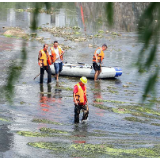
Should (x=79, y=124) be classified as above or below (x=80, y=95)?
below

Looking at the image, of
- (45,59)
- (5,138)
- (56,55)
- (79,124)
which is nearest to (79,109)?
(79,124)

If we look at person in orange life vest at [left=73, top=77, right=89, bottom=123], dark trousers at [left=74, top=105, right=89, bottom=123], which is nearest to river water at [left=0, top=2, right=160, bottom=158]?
dark trousers at [left=74, top=105, right=89, bottom=123]

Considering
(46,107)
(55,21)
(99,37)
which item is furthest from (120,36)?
(46,107)

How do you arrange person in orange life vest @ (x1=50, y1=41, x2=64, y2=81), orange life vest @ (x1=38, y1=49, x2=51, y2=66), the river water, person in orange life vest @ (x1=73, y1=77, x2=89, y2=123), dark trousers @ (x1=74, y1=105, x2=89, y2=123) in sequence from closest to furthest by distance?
the river water → person in orange life vest @ (x1=73, y1=77, x2=89, y2=123) → dark trousers @ (x1=74, y1=105, x2=89, y2=123) → orange life vest @ (x1=38, y1=49, x2=51, y2=66) → person in orange life vest @ (x1=50, y1=41, x2=64, y2=81)

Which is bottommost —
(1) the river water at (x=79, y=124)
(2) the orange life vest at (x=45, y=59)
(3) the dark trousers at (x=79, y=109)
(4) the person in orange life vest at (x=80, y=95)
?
(1) the river water at (x=79, y=124)

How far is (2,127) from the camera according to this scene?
529 inches

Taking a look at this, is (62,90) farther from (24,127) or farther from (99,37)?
(99,37)

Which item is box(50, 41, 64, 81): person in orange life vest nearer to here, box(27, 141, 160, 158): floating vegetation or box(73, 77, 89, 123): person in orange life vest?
box(73, 77, 89, 123): person in orange life vest

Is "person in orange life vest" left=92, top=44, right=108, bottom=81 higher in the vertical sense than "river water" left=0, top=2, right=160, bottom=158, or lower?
higher

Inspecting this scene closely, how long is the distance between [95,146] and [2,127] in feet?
10.8

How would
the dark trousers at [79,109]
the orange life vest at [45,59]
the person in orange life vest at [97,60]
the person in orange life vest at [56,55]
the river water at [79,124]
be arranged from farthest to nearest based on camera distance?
the person in orange life vest at [97,60], the person in orange life vest at [56,55], the orange life vest at [45,59], the dark trousers at [79,109], the river water at [79,124]

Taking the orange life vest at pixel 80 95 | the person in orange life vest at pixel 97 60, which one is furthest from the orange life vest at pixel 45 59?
the orange life vest at pixel 80 95

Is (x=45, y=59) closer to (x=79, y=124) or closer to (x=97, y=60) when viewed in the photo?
(x=97, y=60)

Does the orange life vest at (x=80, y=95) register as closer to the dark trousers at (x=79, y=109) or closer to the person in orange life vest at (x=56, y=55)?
the dark trousers at (x=79, y=109)
